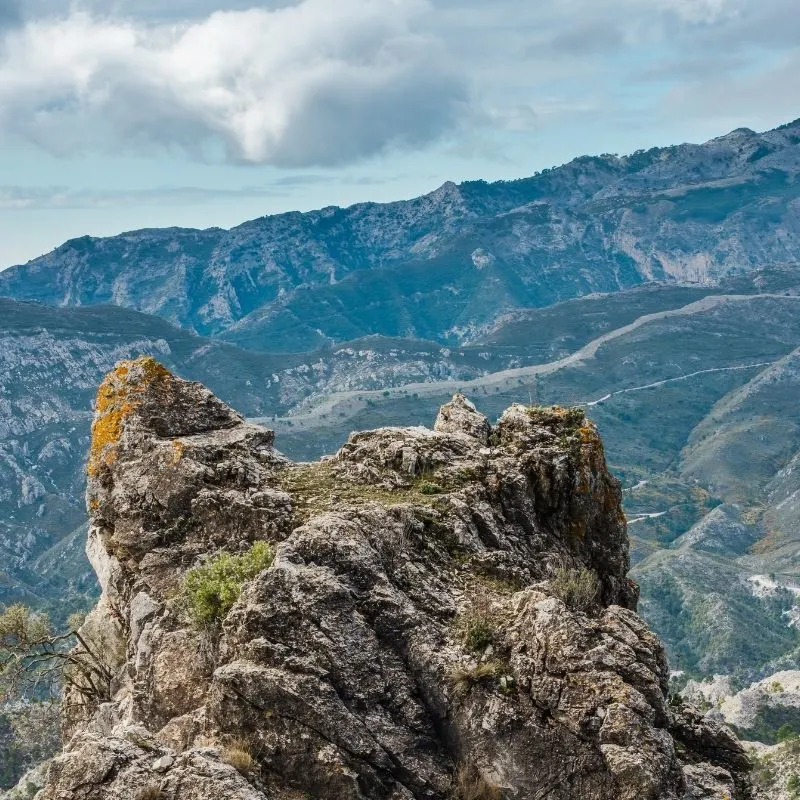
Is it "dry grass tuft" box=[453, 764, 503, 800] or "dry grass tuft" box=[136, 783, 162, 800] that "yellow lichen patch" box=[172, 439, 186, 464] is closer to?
"dry grass tuft" box=[136, 783, 162, 800]

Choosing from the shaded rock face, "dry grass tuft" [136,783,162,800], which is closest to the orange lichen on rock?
the shaded rock face

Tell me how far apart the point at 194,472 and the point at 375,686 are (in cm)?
1148

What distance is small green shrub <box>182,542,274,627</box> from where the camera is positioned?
85.3 feet

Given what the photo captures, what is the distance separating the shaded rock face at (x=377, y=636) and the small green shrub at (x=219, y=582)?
53 centimetres

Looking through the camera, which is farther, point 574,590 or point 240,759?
point 574,590

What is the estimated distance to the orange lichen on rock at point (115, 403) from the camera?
115ft

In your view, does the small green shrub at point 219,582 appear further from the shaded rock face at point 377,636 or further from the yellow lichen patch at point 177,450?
the yellow lichen patch at point 177,450

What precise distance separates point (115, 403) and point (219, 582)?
12535mm

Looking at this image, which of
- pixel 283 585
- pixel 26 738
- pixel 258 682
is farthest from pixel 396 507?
pixel 26 738

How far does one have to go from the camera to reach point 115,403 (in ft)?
119

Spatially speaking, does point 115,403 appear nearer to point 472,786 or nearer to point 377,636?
point 377,636

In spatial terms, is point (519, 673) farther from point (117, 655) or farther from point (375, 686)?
point (117, 655)

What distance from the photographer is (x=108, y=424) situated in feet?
117

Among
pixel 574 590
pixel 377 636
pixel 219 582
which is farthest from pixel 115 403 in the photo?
pixel 574 590
